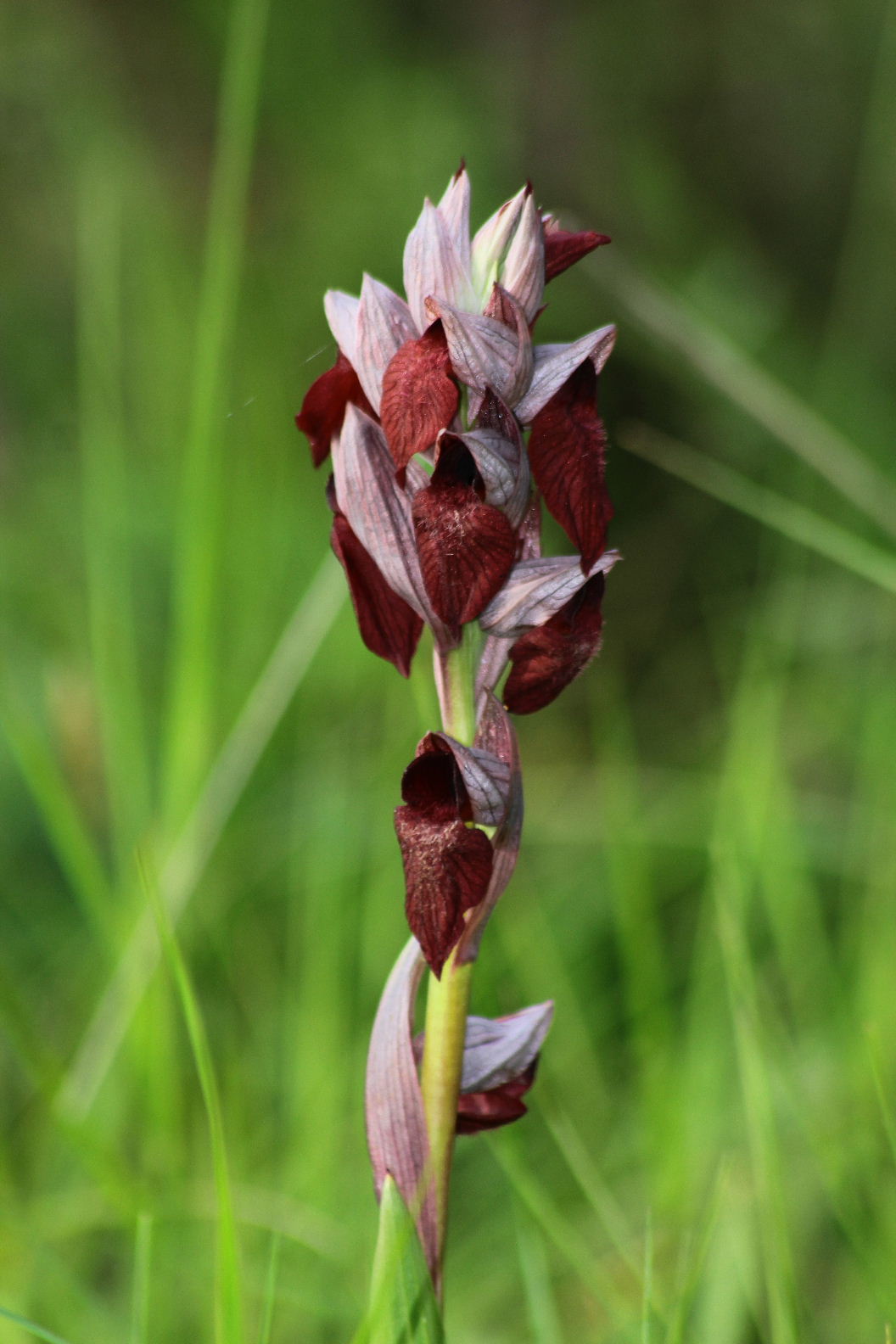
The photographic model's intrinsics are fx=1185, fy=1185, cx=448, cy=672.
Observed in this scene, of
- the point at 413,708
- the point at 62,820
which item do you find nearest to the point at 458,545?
the point at 62,820

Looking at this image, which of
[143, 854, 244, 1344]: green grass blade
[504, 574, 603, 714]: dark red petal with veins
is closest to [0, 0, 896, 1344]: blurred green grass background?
[143, 854, 244, 1344]: green grass blade

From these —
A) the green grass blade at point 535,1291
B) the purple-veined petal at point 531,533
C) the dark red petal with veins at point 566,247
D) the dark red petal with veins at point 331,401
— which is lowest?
the green grass blade at point 535,1291

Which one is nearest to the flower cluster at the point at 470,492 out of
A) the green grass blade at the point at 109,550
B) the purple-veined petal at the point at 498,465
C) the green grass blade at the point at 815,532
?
the purple-veined petal at the point at 498,465

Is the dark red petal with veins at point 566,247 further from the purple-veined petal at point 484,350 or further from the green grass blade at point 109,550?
the green grass blade at point 109,550

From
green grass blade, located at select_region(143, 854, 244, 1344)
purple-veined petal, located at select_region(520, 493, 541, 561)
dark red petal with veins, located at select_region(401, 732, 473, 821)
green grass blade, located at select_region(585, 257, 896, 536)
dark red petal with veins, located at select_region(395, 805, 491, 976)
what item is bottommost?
green grass blade, located at select_region(143, 854, 244, 1344)

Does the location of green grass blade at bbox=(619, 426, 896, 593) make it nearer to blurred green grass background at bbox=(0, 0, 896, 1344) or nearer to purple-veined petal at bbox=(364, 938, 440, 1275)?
blurred green grass background at bbox=(0, 0, 896, 1344)
